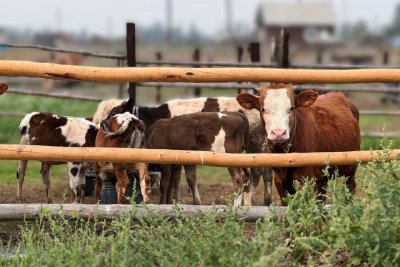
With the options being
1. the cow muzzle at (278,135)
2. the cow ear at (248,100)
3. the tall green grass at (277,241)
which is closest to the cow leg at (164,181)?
the cow ear at (248,100)

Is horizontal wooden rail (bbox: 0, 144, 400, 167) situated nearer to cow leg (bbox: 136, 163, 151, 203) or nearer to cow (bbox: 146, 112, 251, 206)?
cow leg (bbox: 136, 163, 151, 203)

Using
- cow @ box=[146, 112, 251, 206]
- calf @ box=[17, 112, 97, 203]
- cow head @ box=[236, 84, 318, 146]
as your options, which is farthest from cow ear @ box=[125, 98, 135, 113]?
cow head @ box=[236, 84, 318, 146]

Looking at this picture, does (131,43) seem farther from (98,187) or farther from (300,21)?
(300,21)

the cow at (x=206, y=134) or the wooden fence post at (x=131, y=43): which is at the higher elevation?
the wooden fence post at (x=131, y=43)

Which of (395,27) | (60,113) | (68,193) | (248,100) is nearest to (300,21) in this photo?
(395,27)

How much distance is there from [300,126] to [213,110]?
2377 mm

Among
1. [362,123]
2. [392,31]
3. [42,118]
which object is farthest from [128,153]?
[392,31]

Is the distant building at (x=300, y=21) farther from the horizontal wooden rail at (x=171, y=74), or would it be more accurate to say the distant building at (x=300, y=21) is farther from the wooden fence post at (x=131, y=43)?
the horizontal wooden rail at (x=171, y=74)

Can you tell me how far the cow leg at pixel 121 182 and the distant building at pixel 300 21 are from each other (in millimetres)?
60821

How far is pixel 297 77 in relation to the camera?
6.76 m

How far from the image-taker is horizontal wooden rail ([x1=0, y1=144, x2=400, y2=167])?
6520 mm

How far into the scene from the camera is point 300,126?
7.33 meters

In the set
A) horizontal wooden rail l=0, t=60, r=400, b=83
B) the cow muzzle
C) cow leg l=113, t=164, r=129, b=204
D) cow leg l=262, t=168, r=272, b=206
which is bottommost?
cow leg l=262, t=168, r=272, b=206

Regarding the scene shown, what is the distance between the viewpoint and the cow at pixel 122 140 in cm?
835
